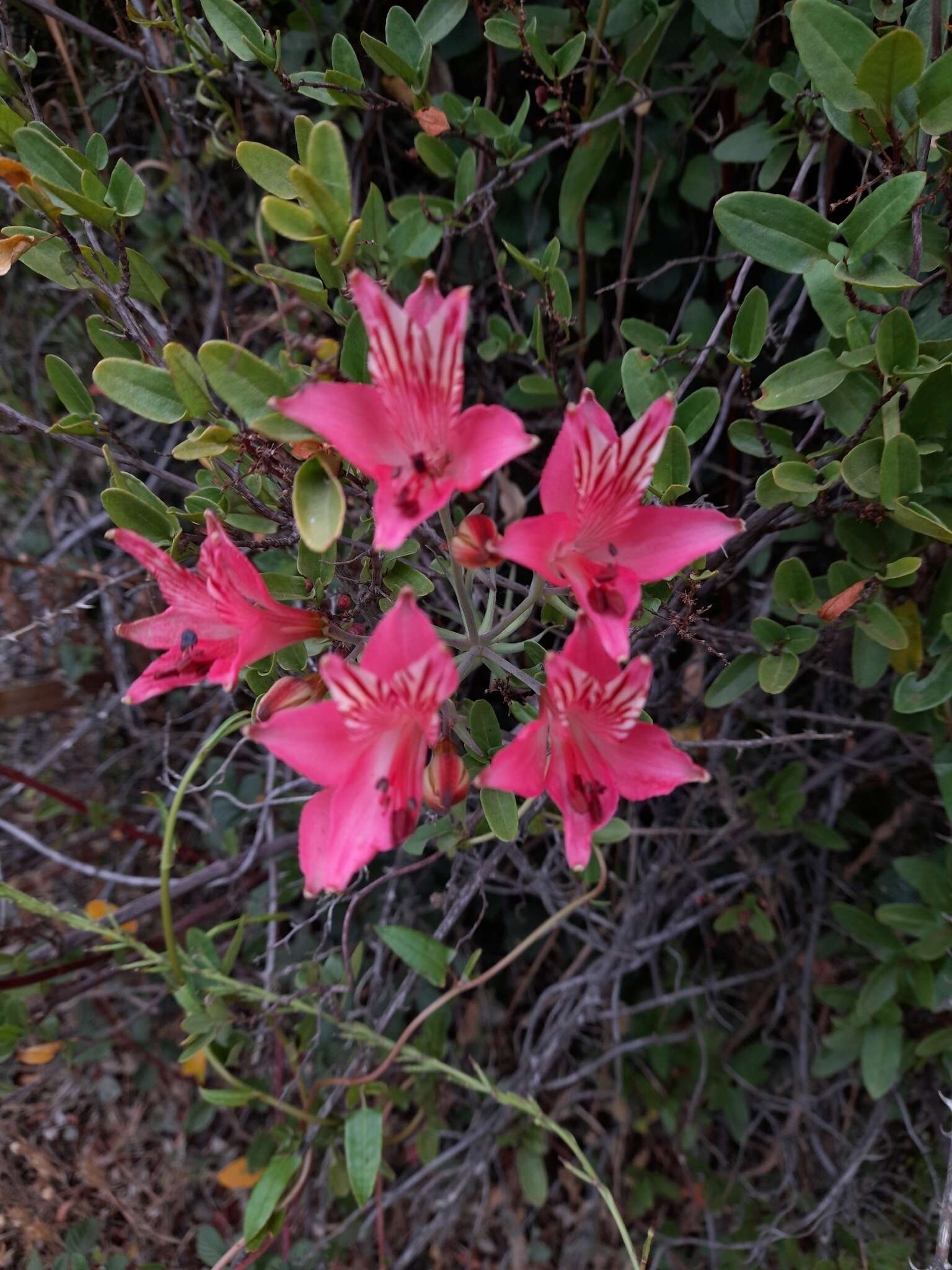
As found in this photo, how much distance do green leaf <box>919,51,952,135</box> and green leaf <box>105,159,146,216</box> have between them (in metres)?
0.80

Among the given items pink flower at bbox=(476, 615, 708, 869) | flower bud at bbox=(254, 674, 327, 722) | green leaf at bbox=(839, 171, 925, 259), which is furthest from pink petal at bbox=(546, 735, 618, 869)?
green leaf at bbox=(839, 171, 925, 259)

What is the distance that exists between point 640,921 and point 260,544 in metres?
1.12

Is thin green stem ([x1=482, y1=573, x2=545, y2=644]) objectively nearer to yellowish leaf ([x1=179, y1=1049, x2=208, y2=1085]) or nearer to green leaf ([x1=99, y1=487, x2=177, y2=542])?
green leaf ([x1=99, y1=487, x2=177, y2=542])

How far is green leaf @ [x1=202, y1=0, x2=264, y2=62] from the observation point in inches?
37.7

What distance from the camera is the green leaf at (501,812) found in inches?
34.1

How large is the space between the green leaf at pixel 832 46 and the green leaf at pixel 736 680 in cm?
63

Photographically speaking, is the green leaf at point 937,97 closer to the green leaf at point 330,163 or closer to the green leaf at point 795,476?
the green leaf at point 795,476

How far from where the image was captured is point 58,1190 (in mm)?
1656

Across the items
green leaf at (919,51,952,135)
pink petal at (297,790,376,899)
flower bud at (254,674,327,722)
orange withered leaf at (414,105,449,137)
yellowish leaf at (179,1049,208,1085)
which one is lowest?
yellowish leaf at (179,1049,208,1085)

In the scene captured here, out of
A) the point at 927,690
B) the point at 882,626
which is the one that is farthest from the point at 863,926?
the point at 882,626

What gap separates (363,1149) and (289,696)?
0.73m

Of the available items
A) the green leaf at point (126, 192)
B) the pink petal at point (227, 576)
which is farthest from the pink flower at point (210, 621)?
the green leaf at point (126, 192)

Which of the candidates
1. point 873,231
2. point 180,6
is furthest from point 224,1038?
point 180,6

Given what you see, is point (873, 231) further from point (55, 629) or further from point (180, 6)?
point (55, 629)
